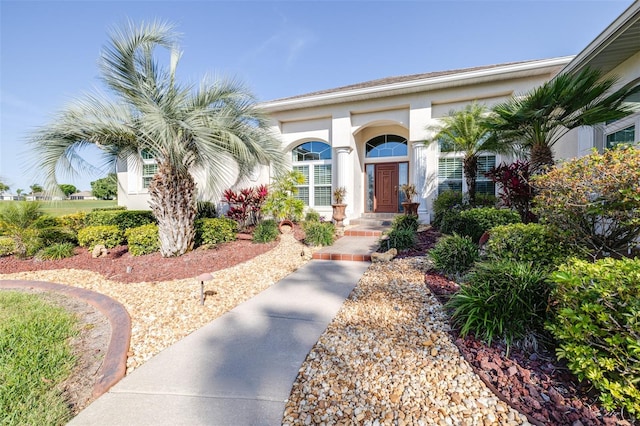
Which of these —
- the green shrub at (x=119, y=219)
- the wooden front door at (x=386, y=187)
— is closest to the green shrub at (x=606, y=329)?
the wooden front door at (x=386, y=187)

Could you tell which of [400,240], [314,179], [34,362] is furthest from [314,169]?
[34,362]

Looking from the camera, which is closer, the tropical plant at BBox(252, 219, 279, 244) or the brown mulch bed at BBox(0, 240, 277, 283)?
the brown mulch bed at BBox(0, 240, 277, 283)

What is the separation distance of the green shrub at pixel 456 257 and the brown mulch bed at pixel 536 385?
6.14ft

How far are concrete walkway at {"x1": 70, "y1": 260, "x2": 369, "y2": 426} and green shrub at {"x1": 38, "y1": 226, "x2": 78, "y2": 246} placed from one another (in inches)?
275

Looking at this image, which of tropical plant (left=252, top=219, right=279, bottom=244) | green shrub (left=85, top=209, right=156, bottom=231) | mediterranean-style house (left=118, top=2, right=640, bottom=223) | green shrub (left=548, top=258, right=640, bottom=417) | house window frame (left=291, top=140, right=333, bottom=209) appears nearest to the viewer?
green shrub (left=548, top=258, right=640, bottom=417)

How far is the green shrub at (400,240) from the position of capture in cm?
634

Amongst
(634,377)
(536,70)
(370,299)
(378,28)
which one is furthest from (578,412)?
(378,28)

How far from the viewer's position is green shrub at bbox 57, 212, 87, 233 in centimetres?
852

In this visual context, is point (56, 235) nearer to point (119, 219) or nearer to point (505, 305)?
point (119, 219)

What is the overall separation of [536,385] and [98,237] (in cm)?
908

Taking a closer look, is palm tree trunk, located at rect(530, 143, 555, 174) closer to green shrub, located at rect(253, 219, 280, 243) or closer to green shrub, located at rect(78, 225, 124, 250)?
green shrub, located at rect(253, 219, 280, 243)

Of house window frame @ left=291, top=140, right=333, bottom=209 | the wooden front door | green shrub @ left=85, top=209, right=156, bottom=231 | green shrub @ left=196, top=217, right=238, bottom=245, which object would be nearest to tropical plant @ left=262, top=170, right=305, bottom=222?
green shrub @ left=196, top=217, right=238, bottom=245

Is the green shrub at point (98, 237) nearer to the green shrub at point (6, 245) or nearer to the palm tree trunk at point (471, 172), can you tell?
the green shrub at point (6, 245)

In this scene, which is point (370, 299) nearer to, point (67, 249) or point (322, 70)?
point (67, 249)
